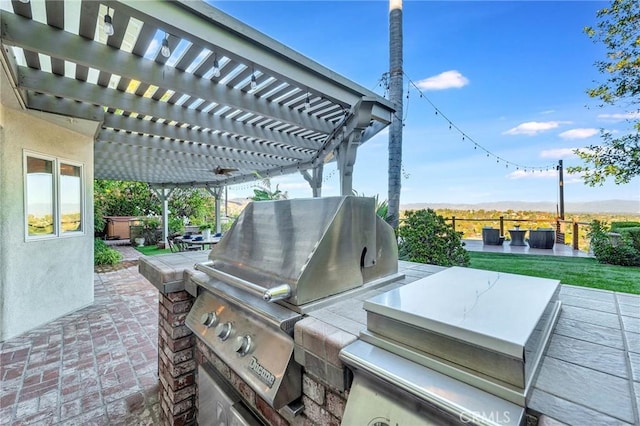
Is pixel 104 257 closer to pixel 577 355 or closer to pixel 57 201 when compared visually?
pixel 57 201

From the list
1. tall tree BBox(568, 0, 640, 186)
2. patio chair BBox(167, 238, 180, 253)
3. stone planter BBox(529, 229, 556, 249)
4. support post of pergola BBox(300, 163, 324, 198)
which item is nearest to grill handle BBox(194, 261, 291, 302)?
support post of pergola BBox(300, 163, 324, 198)

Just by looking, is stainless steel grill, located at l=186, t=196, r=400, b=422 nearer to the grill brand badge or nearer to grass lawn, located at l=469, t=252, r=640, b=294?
the grill brand badge

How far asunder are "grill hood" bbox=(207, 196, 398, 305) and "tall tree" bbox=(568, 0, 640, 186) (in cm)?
614

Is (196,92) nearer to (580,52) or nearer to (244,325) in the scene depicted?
(244,325)

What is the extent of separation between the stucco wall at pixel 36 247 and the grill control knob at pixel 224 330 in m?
4.22

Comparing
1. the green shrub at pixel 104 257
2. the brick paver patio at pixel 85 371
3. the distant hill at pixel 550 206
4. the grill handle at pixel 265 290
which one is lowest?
the brick paver patio at pixel 85 371

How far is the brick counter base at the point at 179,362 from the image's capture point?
1.97 meters

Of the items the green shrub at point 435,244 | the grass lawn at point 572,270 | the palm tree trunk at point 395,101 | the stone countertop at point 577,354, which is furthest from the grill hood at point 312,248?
the grass lawn at point 572,270

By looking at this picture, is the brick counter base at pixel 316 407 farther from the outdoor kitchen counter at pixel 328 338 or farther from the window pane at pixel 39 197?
the window pane at pixel 39 197

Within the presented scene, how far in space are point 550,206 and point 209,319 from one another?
14.2m

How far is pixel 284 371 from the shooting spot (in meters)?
1.00

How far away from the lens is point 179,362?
1997 millimetres

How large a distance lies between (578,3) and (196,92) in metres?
6.36

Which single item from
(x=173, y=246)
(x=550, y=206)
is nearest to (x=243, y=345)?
(x=173, y=246)
